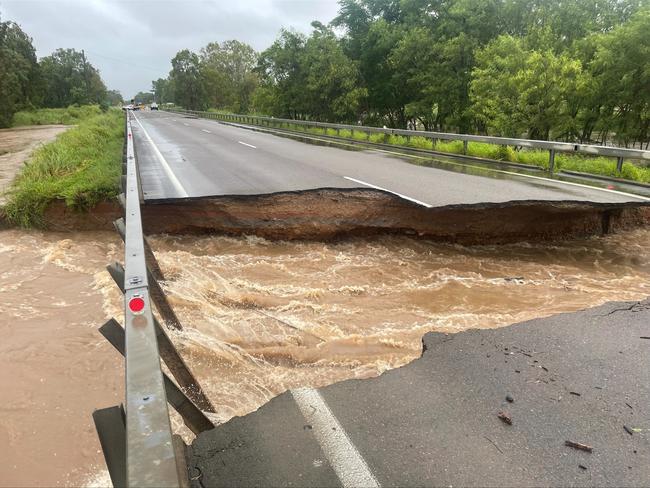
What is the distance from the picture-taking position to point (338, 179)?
9836 millimetres

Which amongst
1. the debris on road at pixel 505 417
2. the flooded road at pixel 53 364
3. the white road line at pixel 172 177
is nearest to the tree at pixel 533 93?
the white road line at pixel 172 177

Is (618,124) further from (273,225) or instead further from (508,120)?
(273,225)

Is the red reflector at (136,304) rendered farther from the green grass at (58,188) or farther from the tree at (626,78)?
the tree at (626,78)

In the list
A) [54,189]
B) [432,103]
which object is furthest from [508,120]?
[54,189]

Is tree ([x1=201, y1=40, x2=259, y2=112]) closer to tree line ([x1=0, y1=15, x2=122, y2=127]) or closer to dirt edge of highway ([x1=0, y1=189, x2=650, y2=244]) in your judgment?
tree line ([x1=0, y1=15, x2=122, y2=127])

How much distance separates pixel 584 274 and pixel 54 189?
367 inches

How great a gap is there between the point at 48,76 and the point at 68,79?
362cm

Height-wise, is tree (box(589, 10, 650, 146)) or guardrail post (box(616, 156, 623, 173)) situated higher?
tree (box(589, 10, 650, 146))

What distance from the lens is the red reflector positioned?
205cm

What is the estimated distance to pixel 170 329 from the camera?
443cm

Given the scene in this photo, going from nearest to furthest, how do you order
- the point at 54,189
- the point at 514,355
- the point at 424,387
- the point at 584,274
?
the point at 424,387
the point at 514,355
the point at 584,274
the point at 54,189

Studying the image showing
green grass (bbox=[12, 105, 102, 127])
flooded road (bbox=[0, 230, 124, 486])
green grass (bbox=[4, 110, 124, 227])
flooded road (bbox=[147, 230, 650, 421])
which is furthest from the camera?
green grass (bbox=[12, 105, 102, 127])

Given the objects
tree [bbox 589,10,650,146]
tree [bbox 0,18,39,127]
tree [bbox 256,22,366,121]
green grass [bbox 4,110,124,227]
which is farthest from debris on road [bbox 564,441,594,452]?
tree [bbox 0,18,39,127]

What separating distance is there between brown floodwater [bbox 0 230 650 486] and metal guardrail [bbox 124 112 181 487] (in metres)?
1.56
